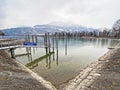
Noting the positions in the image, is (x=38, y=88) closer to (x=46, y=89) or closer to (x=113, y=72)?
(x=46, y=89)

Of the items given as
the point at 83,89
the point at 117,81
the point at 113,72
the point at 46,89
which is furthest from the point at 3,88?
the point at 113,72

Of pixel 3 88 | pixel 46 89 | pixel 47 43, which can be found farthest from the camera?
pixel 47 43

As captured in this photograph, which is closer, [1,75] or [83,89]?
[83,89]

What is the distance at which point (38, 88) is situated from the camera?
9.41 metres

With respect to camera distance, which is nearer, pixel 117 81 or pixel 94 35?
pixel 117 81

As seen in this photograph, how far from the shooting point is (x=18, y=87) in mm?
9297

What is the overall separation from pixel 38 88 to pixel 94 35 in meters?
131

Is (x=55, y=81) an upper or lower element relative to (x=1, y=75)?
lower

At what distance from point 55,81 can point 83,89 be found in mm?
4720

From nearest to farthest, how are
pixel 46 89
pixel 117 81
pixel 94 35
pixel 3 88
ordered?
pixel 3 88 → pixel 46 89 → pixel 117 81 → pixel 94 35

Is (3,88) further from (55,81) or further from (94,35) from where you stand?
(94,35)

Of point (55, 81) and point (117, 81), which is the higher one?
point (117, 81)

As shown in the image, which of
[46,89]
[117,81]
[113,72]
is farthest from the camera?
[113,72]

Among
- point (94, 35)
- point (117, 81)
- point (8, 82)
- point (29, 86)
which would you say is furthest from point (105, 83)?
point (94, 35)
